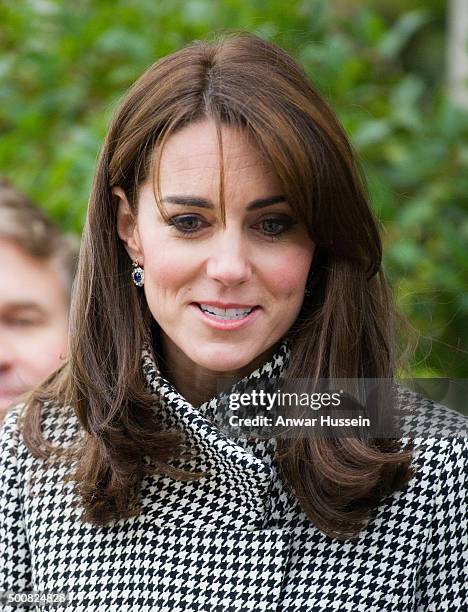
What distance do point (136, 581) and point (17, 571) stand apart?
0.91ft

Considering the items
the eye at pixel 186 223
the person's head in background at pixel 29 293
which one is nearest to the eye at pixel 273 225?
the eye at pixel 186 223

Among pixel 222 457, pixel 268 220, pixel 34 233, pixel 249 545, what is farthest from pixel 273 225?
pixel 34 233

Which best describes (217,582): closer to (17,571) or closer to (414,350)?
(17,571)

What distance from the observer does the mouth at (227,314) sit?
207 centimetres

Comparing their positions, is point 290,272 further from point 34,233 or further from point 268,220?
point 34,233

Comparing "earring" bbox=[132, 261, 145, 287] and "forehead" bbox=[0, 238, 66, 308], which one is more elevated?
"forehead" bbox=[0, 238, 66, 308]

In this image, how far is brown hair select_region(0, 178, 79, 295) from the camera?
3.13 m

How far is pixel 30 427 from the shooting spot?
235 cm

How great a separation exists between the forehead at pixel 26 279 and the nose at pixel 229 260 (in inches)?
43.2

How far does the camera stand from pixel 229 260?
2.02 meters

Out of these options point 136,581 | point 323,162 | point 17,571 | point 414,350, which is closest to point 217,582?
point 136,581

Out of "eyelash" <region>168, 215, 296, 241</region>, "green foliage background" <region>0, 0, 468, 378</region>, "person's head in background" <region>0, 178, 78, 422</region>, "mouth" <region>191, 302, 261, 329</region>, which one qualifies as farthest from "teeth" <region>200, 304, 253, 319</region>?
"green foliage background" <region>0, 0, 468, 378</region>

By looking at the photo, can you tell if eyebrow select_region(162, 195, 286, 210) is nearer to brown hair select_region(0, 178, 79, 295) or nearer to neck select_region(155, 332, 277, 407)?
neck select_region(155, 332, 277, 407)

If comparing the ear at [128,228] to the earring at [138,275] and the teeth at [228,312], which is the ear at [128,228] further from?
the teeth at [228,312]
